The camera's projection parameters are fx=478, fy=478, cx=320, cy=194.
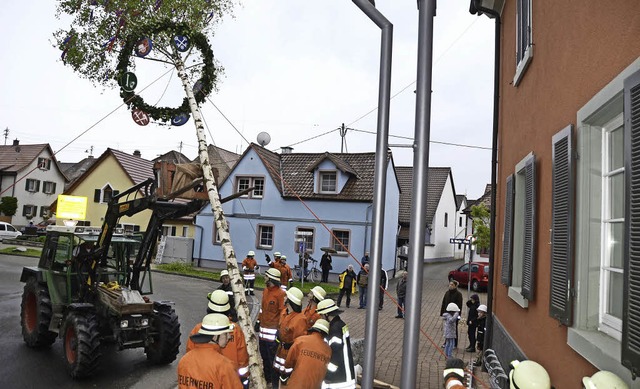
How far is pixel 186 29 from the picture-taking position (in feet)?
29.3

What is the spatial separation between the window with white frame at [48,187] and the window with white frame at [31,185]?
652 millimetres

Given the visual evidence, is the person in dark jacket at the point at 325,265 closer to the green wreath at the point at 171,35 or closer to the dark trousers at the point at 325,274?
the dark trousers at the point at 325,274

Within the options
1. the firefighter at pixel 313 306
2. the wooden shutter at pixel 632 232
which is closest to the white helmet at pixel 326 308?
the firefighter at pixel 313 306

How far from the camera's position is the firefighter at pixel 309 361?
16.7ft

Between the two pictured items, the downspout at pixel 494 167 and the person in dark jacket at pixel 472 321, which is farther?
the person in dark jacket at pixel 472 321

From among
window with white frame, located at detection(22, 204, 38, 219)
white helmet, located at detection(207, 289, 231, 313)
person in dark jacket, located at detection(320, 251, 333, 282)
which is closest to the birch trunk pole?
white helmet, located at detection(207, 289, 231, 313)

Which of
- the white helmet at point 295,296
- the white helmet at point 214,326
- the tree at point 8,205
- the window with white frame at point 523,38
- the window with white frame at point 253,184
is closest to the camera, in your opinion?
the white helmet at point 214,326

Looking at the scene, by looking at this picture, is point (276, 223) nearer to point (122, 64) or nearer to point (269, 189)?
point (269, 189)

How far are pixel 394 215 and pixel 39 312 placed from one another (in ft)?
74.2

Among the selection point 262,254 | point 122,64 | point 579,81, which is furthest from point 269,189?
point 579,81

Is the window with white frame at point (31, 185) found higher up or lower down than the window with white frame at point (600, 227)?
higher up

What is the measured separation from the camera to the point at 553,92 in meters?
4.95

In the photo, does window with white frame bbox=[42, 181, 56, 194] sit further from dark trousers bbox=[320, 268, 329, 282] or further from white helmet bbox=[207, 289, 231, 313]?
white helmet bbox=[207, 289, 231, 313]

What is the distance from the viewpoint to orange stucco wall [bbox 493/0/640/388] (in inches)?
132
